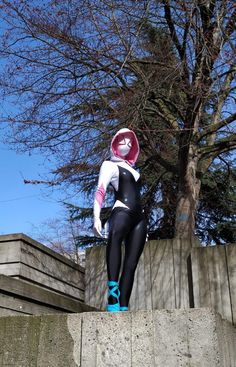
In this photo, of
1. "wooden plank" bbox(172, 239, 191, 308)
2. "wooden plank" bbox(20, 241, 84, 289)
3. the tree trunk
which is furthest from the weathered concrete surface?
the tree trunk

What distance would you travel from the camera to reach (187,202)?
777 cm

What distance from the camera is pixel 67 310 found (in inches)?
205

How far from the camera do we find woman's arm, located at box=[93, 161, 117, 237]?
3.92 m

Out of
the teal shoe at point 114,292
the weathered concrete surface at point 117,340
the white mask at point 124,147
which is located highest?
the white mask at point 124,147

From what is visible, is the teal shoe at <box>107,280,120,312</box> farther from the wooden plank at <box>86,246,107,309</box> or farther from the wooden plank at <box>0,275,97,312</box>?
the wooden plank at <box>86,246,107,309</box>

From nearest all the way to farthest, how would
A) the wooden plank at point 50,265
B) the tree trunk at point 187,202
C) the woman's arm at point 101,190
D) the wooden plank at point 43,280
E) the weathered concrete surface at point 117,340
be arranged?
the weathered concrete surface at point 117,340, the woman's arm at point 101,190, the wooden plank at point 43,280, the wooden plank at point 50,265, the tree trunk at point 187,202

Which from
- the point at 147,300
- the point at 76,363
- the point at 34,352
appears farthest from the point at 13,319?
the point at 147,300

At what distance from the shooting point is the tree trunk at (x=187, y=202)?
7645mm

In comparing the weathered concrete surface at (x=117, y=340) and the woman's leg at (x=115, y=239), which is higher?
the woman's leg at (x=115, y=239)

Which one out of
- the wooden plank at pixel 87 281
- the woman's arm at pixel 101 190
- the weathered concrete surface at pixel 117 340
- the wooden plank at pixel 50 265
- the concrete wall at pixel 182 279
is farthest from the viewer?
the wooden plank at pixel 87 281

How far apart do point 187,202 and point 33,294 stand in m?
3.95

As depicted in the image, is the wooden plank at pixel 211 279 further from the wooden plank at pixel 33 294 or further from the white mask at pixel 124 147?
the white mask at pixel 124 147

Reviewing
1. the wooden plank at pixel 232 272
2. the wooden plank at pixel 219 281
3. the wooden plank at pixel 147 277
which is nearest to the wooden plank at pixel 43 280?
the wooden plank at pixel 147 277

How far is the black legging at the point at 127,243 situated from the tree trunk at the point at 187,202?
12.1 feet
